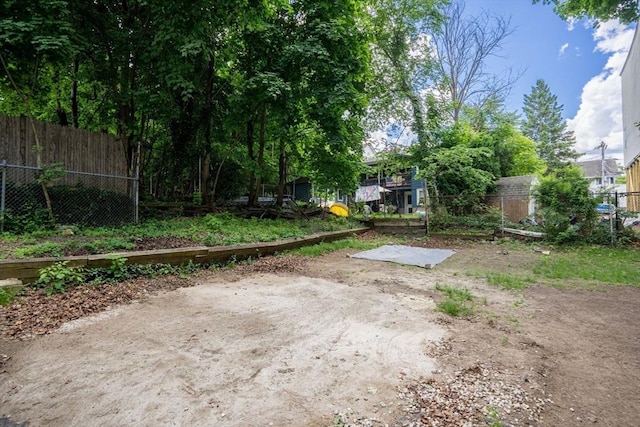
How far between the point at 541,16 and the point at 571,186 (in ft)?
24.0

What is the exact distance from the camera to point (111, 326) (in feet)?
9.43

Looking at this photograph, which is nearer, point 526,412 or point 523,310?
point 526,412

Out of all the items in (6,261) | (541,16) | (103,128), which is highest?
(541,16)

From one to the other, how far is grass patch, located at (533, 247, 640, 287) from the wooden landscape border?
16.1 feet

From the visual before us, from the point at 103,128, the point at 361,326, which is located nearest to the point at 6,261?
the point at 361,326

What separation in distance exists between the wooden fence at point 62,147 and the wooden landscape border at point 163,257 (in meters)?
3.17

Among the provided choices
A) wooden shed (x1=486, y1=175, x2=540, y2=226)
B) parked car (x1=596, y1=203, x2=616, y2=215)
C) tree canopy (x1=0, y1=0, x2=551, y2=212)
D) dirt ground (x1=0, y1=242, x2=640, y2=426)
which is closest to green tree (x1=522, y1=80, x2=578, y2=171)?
wooden shed (x1=486, y1=175, x2=540, y2=226)

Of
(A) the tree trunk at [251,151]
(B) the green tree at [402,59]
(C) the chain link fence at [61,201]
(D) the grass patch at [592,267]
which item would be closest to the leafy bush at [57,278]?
(C) the chain link fence at [61,201]

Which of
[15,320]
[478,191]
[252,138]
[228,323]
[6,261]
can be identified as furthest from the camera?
[478,191]

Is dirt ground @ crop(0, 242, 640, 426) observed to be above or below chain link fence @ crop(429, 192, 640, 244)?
below

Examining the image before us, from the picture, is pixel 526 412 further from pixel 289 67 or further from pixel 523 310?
pixel 289 67

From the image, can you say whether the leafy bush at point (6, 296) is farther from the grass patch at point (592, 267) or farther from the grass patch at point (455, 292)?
the grass patch at point (592, 267)

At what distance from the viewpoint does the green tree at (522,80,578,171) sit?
127 ft

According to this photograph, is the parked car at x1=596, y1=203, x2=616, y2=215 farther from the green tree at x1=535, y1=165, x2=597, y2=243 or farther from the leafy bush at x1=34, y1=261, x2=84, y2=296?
the leafy bush at x1=34, y1=261, x2=84, y2=296
